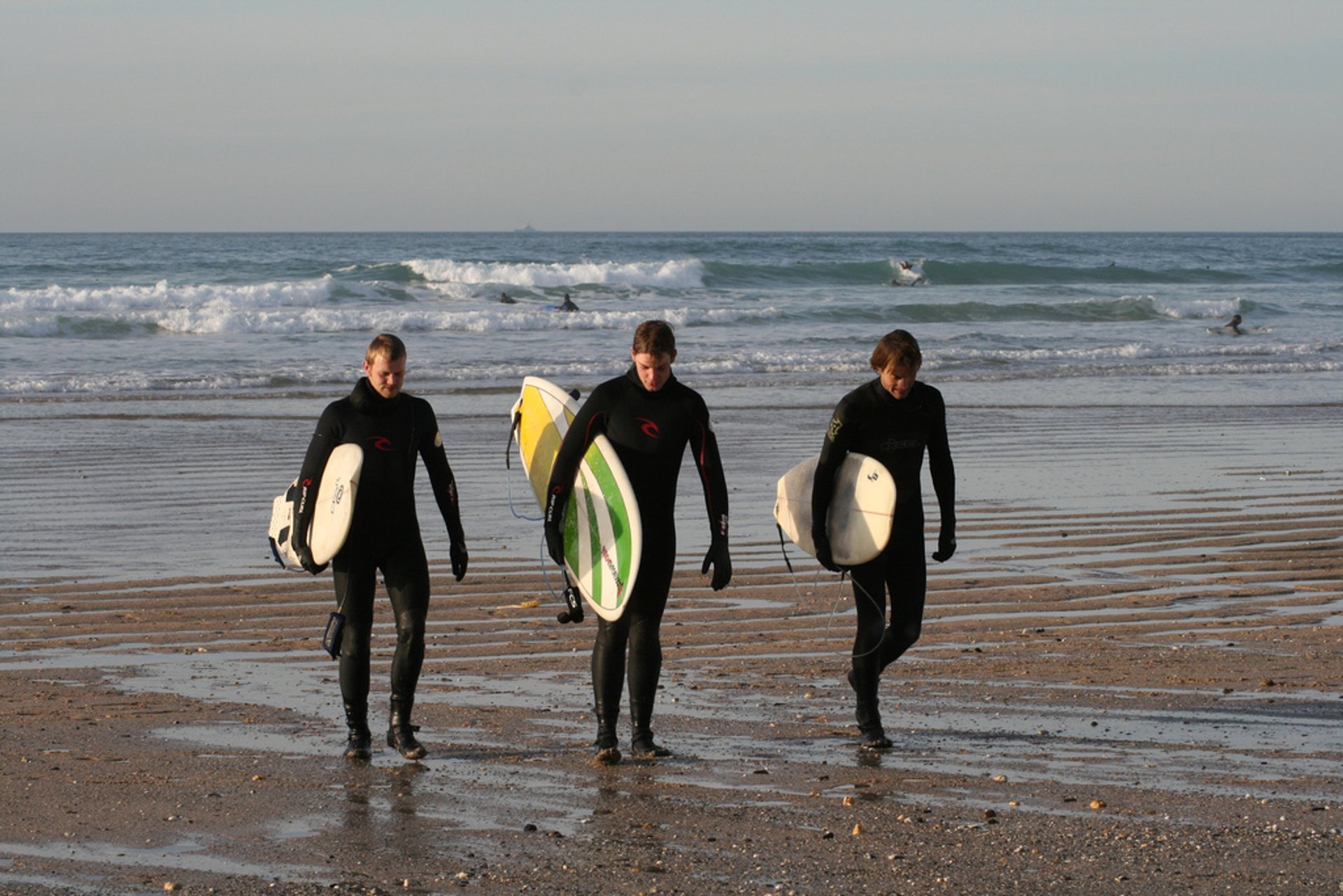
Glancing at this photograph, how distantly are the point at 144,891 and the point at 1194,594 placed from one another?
5.32 m

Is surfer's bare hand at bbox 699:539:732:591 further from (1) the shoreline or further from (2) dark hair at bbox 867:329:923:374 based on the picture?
(2) dark hair at bbox 867:329:923:374

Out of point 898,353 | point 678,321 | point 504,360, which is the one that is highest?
point 898,353

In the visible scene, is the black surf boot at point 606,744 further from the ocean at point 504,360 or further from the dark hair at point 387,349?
the ocean at point 504,360

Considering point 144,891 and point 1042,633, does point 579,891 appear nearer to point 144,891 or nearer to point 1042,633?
point 144,891

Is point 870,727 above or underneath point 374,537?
underneath

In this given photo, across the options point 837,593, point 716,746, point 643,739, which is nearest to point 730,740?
point 716,746

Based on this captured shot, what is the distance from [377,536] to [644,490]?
93 cm

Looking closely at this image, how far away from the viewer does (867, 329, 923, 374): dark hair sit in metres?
5.02

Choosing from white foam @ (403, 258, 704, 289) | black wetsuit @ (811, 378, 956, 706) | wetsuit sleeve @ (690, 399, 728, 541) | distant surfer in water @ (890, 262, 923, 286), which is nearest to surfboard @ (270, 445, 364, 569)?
wetsuit sleeve @ (690, 399, 728, 541)

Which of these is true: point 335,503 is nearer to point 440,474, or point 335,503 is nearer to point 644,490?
point 440,474

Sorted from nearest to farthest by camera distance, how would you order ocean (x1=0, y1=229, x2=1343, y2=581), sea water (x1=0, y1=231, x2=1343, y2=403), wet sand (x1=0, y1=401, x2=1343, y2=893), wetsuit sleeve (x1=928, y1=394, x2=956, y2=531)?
wet sand (x1=0, y1=401, x2=1343, y2=893) < wetsuit sleeve (x1=928, y1=394, x2=956, y2=531) < ocean (x1=0, y1=229, x2=1343, y2=581) < sea water (x1=0, y1=231, x2=1343, y2=403)

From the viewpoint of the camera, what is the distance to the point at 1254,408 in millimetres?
15695

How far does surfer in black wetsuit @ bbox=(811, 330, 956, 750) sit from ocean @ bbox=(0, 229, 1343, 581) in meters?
3.18

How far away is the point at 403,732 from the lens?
16.3ft
